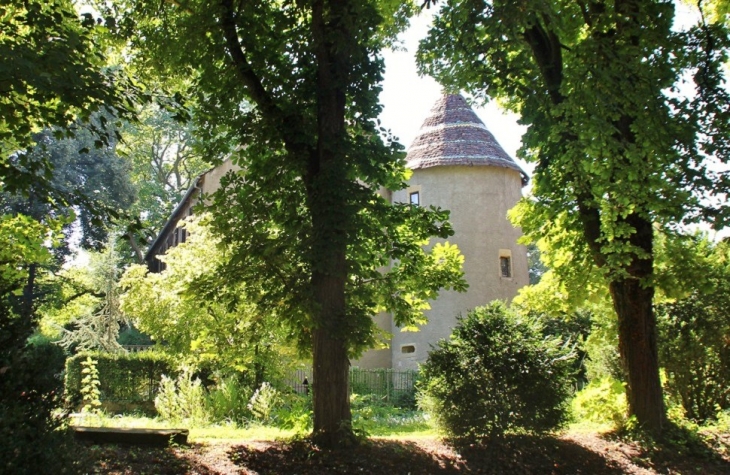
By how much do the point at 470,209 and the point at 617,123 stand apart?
49.6ft

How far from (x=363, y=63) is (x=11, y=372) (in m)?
6.55

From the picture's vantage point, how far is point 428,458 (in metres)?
8.70

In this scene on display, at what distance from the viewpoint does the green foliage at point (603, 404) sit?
11.1m

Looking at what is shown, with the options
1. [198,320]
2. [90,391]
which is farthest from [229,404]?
[90,391]

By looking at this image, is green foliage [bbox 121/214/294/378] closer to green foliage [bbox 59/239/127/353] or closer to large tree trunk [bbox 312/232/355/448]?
large tree trunk [bbox 312/232/355/448]

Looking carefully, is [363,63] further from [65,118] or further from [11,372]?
[11,372]

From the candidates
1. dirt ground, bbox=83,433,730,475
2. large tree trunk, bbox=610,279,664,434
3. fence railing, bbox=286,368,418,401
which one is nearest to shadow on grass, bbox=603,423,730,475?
dirt ground, bbox=83,433,730,475

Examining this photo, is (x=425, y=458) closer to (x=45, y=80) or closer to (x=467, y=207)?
(x=45, y=80)

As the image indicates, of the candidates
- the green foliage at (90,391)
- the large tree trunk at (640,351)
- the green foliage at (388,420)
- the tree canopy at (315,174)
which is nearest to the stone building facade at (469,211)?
the green foliage at (388,420)

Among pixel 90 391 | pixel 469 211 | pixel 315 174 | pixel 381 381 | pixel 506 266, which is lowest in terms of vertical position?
pixel 381 381

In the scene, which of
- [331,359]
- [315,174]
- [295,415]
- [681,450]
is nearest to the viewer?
[331,359]

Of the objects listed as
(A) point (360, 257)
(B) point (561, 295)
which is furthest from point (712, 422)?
(A) point (360, 257)

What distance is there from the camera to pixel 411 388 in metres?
24.0

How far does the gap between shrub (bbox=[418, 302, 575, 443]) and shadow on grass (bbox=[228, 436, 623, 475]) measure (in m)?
0.32
